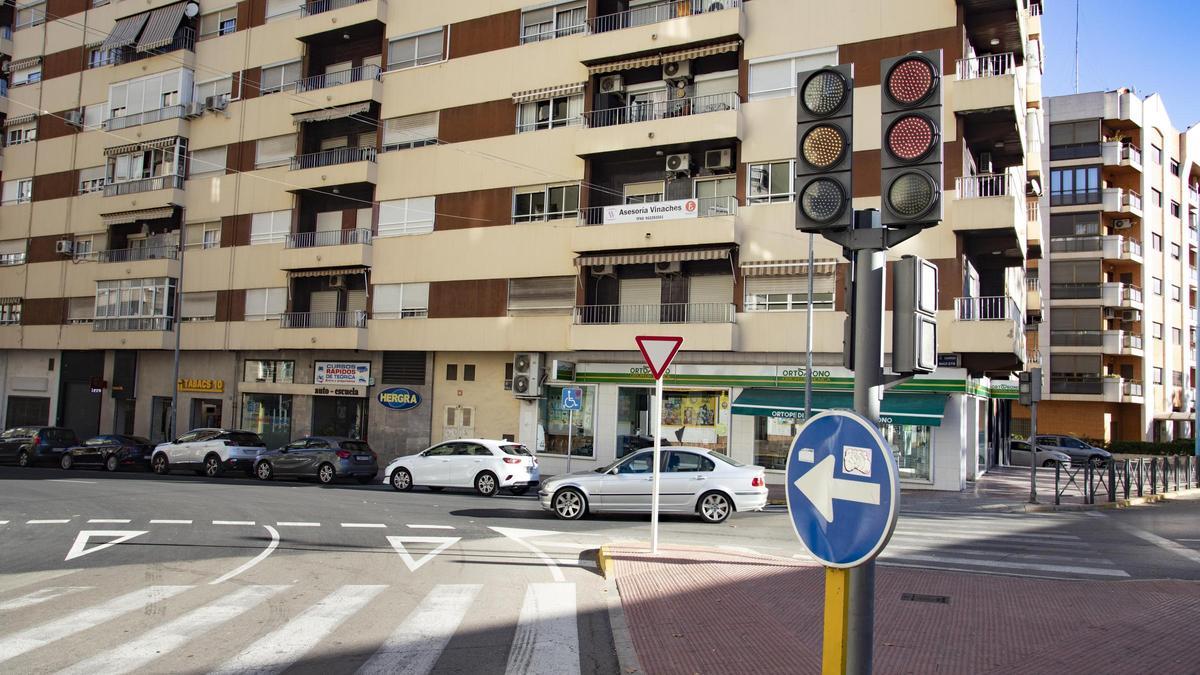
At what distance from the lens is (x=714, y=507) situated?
637 inches

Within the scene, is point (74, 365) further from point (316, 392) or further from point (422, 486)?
point (422, 486)

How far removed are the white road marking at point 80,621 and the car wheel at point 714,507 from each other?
937cm

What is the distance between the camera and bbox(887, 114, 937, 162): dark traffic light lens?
4.11 metres

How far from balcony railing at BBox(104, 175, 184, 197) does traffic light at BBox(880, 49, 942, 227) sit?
39.3 metres

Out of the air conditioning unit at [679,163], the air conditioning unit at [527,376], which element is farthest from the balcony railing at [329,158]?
the air conditioning unit at [679,163]

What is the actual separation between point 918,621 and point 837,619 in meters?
4.91

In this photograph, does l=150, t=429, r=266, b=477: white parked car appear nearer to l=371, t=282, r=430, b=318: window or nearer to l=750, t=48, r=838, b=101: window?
l=371, t=282, r=430, b=318: window

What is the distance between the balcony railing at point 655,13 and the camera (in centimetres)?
2722

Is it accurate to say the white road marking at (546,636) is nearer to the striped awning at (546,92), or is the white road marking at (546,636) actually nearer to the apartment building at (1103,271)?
the striped awning at (546,92)

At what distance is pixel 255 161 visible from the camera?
119ft

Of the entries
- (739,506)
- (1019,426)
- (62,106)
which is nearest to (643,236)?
(739,506)

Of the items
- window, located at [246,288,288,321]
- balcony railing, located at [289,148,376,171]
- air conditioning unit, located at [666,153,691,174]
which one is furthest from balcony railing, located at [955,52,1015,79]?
window, located at [246,288,288,321]

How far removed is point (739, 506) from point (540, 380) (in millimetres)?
13867

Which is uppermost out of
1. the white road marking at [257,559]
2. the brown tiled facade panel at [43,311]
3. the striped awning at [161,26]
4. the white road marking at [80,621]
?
the striped awning at [161,26]
